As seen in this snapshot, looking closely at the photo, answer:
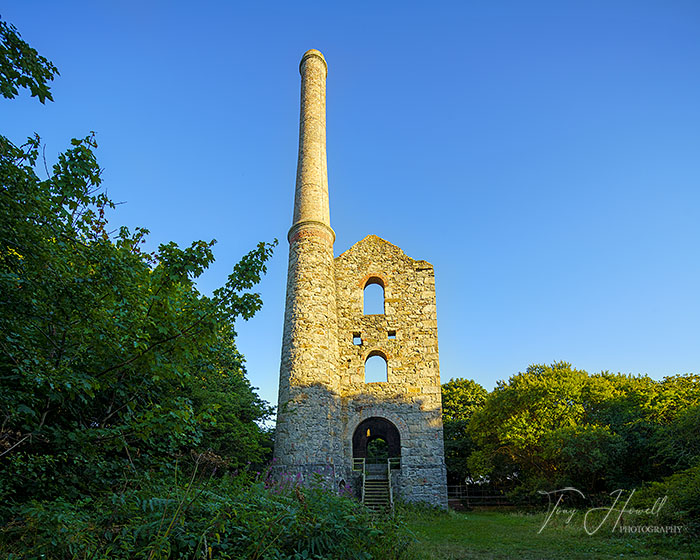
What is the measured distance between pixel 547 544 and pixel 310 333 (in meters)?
9.41

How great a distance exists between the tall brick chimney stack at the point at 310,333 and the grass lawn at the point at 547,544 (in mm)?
4639

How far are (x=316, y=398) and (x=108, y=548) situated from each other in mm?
11498

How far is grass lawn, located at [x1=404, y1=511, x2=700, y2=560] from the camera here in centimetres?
760

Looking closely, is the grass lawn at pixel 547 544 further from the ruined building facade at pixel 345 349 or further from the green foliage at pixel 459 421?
the green foliage at pixel 459 421

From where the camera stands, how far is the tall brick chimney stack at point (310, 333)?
14578 mm

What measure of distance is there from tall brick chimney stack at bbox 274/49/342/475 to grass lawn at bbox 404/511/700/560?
4639mm

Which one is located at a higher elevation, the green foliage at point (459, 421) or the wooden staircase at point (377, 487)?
the green foliage at point (459, 421)

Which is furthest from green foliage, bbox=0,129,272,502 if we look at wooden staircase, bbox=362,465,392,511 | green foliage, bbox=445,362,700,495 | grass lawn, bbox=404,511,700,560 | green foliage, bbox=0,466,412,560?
green foliage, bbox=445,362,700,495

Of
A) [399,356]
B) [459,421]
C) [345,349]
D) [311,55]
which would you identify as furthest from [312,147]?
[459,421]

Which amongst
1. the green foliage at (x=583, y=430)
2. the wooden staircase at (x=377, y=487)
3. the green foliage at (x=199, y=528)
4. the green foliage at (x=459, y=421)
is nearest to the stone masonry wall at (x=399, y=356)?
the wooden staircase at (x=377, y=487)

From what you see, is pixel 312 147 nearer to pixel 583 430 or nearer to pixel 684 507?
pixel 583 430

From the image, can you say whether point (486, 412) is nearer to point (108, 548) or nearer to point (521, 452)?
point (521, 452)

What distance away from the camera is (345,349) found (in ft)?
59.9

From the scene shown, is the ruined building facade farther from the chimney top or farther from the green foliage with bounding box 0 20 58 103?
the green foliage with bounding box 0 20 58 103
